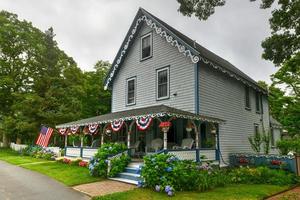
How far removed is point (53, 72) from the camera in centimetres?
3231

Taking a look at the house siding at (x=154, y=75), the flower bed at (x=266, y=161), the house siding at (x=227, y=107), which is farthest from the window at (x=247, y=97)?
the house siding at (x=154, y=75)

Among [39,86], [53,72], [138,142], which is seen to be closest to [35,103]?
[39,86]

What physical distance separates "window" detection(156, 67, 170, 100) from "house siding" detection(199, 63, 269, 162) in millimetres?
2223

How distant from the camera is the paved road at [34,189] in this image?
28.2 feet

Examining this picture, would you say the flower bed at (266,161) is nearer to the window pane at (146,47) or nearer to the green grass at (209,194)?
the green grass at (209,194)

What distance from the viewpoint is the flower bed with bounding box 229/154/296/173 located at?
13.4 meters

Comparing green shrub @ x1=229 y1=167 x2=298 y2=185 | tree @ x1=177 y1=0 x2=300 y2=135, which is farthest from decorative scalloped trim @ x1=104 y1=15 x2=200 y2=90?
green shrub @ x1=229 y1=167 x2=298 y2=185

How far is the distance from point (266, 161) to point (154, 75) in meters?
8.21

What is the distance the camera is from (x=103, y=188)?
32.6 ft

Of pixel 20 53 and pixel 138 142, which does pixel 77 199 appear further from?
pixel 20 53

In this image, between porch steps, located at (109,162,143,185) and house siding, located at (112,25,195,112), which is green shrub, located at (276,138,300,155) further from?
porch steps, located at (109,162,143,185)

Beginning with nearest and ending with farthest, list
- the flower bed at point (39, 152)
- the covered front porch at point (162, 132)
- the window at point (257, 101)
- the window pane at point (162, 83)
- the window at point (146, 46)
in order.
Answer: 1. the covered front porch at point (162, 132)
2. the window pane at point (162, 83)
3. the window at point (146, 46)
4. the window at point (257, 101)
5. the flower bed at point (39, 152)

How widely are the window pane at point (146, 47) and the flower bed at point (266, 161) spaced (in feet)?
27.9

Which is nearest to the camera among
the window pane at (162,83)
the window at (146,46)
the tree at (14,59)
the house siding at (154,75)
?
the house siding at (154,75)
